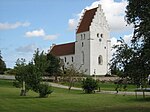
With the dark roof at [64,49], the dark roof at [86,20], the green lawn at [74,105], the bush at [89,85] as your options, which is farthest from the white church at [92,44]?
the green lawn at [74,105]

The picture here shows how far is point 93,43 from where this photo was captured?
119250 millimetres

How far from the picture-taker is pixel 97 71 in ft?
382

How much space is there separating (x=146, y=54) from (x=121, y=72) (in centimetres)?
281

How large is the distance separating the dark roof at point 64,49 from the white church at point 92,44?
11.3 feet

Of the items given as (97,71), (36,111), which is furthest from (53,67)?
(36,111)

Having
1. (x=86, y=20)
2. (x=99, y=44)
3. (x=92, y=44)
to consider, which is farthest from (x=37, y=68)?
(x=86, y=20)

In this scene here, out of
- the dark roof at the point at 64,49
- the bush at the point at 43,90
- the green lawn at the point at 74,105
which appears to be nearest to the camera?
the green lawn at the point at 74,105

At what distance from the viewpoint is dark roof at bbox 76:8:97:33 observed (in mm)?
121350

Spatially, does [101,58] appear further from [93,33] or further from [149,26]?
[149,26]

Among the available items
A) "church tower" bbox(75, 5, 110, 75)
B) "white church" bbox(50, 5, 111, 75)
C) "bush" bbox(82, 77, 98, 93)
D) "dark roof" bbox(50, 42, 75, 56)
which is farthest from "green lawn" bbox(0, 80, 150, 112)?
"dark roof" bbox(50, 42, 75, 56)

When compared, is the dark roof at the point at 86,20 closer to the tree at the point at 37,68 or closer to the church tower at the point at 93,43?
the church tower at the point at 93,43

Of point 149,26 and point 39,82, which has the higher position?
point 149,26

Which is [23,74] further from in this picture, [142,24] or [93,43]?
[93,43]

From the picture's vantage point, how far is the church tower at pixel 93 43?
11725 cm
